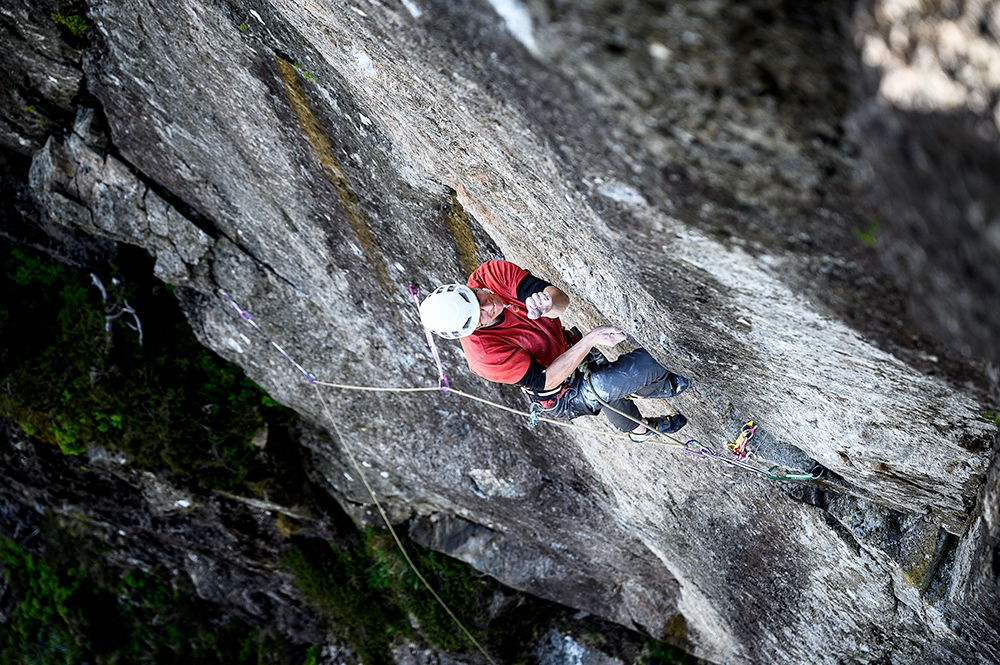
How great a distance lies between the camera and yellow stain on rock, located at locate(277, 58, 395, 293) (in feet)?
15.8

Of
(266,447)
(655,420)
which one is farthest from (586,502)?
(266,447)

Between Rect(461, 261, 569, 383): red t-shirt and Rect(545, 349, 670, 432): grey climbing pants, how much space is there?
0.87 ft

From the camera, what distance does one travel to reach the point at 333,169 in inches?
206

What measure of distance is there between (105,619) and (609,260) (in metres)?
11.6

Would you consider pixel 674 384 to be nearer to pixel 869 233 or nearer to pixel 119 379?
pixel 869 233

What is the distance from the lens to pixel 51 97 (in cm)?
691

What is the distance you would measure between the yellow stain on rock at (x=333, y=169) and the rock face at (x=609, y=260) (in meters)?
0.02

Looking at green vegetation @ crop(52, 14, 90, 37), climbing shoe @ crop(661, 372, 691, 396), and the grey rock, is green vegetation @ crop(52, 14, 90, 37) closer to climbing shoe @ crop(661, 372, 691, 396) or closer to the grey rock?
climbing shoe @ crop(661, 372, 691, 396)

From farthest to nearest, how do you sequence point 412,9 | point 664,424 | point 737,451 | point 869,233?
point 664,424
point 737,451
point 412,9
point 869,233

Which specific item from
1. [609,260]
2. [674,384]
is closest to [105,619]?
[674,384]

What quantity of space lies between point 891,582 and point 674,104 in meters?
3.43

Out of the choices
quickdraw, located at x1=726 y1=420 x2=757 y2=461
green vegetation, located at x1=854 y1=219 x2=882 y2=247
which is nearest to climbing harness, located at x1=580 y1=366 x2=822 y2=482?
quickdraw, located at x1=726 y1=420 x2=757 y2=461

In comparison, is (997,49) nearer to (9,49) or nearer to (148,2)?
(148,2)

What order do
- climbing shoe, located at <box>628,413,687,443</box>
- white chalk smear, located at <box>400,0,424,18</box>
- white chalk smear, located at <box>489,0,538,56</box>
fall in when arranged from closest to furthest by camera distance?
white chalk smear, located at <box>489,0,538,56</box> → white chalk smear, located at <box>400,0,424,18</box> → climbing shoe, located at <box>628,413,687,443</box>
